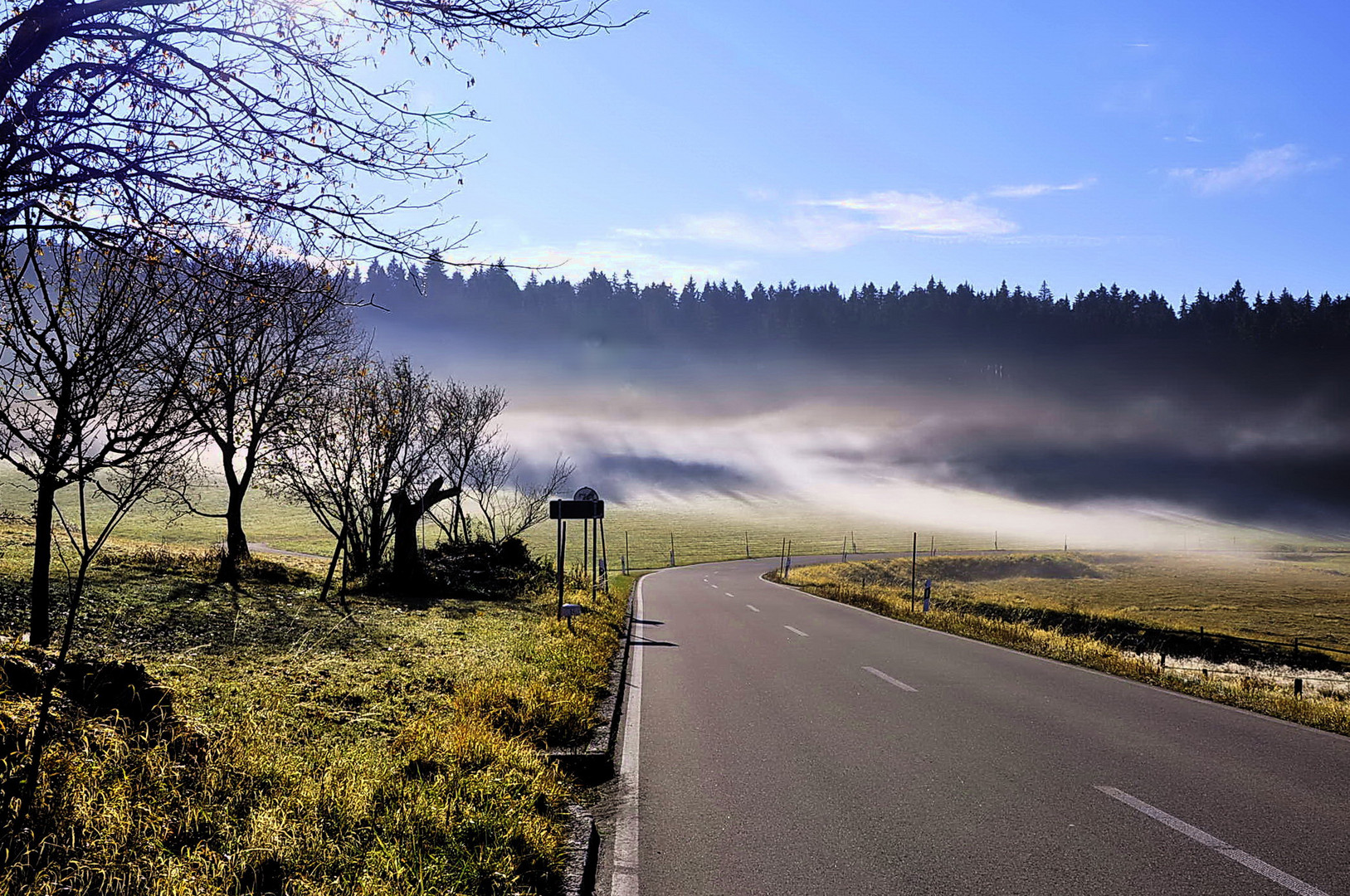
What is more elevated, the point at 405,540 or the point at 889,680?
the point at 405,540

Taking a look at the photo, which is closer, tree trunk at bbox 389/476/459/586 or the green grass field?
tree trunk at bbox 389/476/459/586

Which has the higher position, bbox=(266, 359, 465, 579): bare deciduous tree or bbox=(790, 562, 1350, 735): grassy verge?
bbox=(266, 359, 465, 579): bare deciduous tree

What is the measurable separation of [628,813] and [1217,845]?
3731mm

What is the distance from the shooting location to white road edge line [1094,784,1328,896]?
14.2 ft

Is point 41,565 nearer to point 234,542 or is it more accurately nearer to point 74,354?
point 74,354

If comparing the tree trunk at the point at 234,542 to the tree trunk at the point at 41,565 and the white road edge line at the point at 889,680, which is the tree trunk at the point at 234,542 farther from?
the white road edge line at the point at 889,680

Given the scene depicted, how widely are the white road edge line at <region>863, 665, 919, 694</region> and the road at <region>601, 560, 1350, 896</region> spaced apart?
46 millimetres

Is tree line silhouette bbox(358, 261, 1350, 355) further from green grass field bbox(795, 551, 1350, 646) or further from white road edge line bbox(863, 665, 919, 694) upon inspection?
white road edge line bbox(863, 665, 919, 694)

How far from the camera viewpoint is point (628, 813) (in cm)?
571

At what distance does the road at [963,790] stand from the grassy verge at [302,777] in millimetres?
813

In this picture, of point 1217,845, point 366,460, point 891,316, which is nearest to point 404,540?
point 366,460

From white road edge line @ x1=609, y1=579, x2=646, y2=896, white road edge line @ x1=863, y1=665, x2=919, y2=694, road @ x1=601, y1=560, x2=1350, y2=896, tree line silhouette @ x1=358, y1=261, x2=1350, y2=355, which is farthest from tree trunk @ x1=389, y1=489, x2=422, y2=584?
tree line silhouette @ x1=358, y1=261, x2=1350, y2=355

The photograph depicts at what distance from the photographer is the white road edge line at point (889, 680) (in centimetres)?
1038

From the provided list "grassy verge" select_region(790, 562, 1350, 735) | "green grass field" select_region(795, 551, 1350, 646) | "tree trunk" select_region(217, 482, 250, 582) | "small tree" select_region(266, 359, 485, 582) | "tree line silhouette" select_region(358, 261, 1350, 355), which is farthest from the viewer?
"tree line silhouette" select_region(358, 261, 1350, 355)
